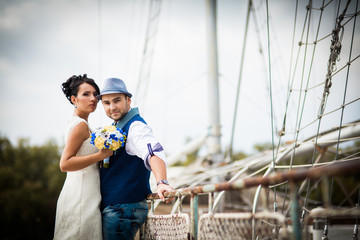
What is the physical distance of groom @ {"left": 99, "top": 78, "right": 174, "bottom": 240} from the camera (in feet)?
5.78

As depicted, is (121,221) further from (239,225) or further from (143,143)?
(239,225)

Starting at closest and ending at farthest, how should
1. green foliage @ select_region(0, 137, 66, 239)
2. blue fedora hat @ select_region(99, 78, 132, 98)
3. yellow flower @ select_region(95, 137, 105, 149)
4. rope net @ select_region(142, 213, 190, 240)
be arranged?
rope net @ select_region(142, 213, 190, 240) < yellow flower @ select_region(95, 137, 105, 149) < blue fedora hat @ select_region(99, 78, 132, 98) < green foliage @ select_region(0, 137, 66, 239)

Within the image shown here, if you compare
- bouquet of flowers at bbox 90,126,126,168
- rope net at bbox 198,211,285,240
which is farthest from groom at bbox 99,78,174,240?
rope net at bbox 198,211,285,240

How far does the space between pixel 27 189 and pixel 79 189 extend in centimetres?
2675

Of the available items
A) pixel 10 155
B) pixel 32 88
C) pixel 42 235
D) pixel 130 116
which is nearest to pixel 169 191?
pixel 130 116

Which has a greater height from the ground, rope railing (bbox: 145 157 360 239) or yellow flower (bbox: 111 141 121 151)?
yellow flower (bbox: 111 141 121 151)

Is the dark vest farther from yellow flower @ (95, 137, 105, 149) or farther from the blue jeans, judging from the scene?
yellow flower @ (95, 137, 105, 149)

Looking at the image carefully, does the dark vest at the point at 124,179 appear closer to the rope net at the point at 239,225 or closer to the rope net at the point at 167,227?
the rope net at the point at 167,227

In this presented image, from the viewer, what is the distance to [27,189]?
24.9 m

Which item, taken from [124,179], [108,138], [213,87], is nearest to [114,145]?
[108,138]

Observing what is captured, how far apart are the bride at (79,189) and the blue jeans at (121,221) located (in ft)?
0.18

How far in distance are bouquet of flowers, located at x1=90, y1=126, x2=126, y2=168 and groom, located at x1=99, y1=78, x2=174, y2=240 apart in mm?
112

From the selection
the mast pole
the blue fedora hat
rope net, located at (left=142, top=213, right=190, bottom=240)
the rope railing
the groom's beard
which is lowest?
rope net, located at (left=142, top=213, right=190, bottom=240)

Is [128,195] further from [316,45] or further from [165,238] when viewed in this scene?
[316,45]
